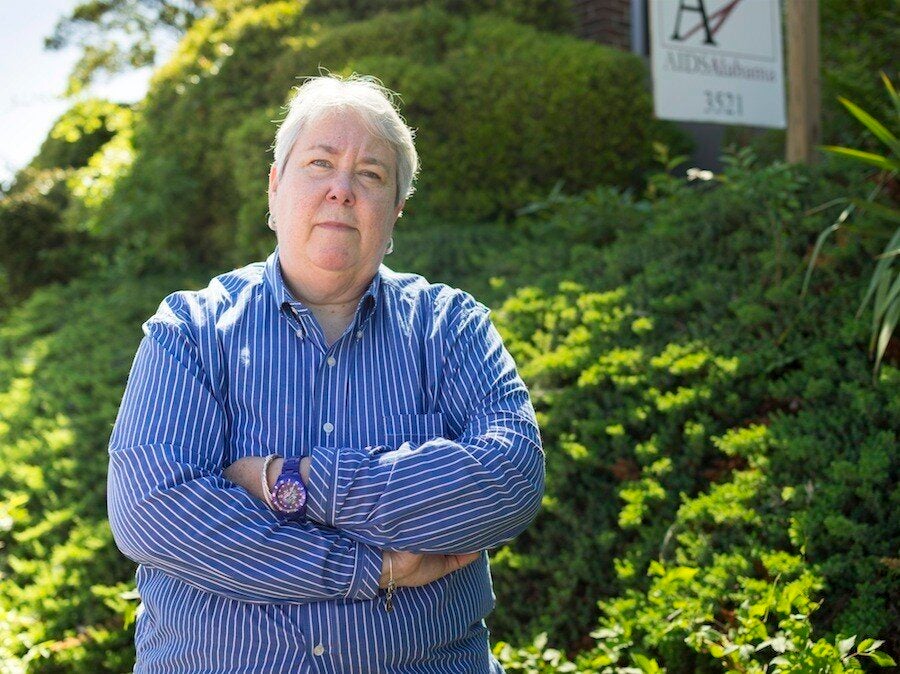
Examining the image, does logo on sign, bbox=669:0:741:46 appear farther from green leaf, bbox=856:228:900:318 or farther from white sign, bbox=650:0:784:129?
green leaf, bbox=856:228:900:318

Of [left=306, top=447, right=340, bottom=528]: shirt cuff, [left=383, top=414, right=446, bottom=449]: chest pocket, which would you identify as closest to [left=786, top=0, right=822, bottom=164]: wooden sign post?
[left=383, top=414, right=446, bottom=449]: chest pocket

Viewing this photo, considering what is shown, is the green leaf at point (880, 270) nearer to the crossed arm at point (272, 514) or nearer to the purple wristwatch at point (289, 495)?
the crossed arm at point (272, 514)

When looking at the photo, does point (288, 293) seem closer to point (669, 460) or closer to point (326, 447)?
point (326, 447)

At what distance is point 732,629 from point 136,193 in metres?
6.90

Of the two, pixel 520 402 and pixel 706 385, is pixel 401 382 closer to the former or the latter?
pixel 520 402

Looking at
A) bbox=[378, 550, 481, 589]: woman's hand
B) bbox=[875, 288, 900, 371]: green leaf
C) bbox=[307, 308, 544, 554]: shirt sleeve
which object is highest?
bbox=[307, 308, 544, 554]: shirt sleeve

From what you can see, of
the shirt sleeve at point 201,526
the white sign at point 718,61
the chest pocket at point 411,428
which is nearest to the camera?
the shirt sleeve at point 201,526

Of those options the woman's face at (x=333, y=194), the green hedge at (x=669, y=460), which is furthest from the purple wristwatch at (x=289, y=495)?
the green hedge at (x=669, y=460)

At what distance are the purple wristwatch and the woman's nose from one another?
674mm

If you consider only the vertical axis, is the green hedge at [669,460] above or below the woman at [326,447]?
below

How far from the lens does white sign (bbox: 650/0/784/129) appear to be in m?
5.43

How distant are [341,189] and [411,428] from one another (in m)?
0.59

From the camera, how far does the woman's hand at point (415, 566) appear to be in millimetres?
2197

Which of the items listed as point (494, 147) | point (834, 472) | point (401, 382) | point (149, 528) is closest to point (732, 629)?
point (834, 472)
